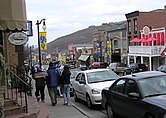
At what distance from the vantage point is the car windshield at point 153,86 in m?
8.75

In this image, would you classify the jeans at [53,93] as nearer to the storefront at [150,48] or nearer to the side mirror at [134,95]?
the side mirror at [134,95]

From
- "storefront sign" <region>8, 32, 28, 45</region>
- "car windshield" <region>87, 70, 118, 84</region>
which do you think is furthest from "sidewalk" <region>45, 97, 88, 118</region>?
"storefront sign" <region>8, 32, 28, 45</region>

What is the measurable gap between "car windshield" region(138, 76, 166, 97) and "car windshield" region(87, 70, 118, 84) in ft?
16.7

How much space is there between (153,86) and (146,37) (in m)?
50.5

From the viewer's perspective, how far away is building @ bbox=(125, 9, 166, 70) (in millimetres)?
53125

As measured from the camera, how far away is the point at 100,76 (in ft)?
47.8

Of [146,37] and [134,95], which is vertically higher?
[146,37]

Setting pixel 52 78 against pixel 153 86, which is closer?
pixel 153 86

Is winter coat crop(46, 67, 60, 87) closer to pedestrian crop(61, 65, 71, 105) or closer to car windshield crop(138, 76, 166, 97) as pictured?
pedestrian crop(61, 65, 71, 105)

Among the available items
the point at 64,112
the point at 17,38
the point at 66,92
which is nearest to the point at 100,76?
the point at 66,92

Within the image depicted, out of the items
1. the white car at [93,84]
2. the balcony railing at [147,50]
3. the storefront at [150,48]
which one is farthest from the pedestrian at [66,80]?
the balcony railing at [147,50]

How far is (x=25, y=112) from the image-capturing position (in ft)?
32.2

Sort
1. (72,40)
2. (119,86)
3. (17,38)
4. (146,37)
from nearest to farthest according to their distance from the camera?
(119,86), (17,38), (146,37), (72,40)

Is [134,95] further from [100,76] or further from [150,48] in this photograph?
[150,48]
